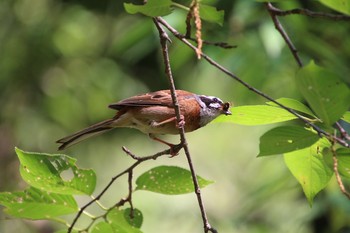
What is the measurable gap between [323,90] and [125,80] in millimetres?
5225

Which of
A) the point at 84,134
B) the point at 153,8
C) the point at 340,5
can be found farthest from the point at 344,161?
the point at 84,134

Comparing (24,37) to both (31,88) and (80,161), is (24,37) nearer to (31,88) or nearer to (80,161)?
(31,88)

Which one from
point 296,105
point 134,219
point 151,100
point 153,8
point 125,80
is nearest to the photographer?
point 153,8

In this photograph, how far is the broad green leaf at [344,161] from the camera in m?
1.67

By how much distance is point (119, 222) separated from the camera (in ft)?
6.87

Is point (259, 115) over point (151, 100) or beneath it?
over

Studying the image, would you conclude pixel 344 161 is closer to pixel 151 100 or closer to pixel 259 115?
pixel 259 115

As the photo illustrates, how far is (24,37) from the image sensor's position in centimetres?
642

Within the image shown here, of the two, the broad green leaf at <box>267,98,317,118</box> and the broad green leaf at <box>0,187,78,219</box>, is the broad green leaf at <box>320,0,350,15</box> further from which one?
the broad green leaf at <box>0,187,78,219</box>

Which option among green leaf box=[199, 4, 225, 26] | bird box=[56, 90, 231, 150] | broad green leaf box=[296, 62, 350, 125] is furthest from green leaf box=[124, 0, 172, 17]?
bird box=[56, 90, 231, 150]

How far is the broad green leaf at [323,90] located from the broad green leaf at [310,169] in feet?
1.36

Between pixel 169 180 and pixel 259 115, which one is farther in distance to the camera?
pixel 169 180

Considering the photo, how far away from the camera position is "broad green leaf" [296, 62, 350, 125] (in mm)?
1373

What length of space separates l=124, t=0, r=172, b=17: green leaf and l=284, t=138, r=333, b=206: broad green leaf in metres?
0.60
